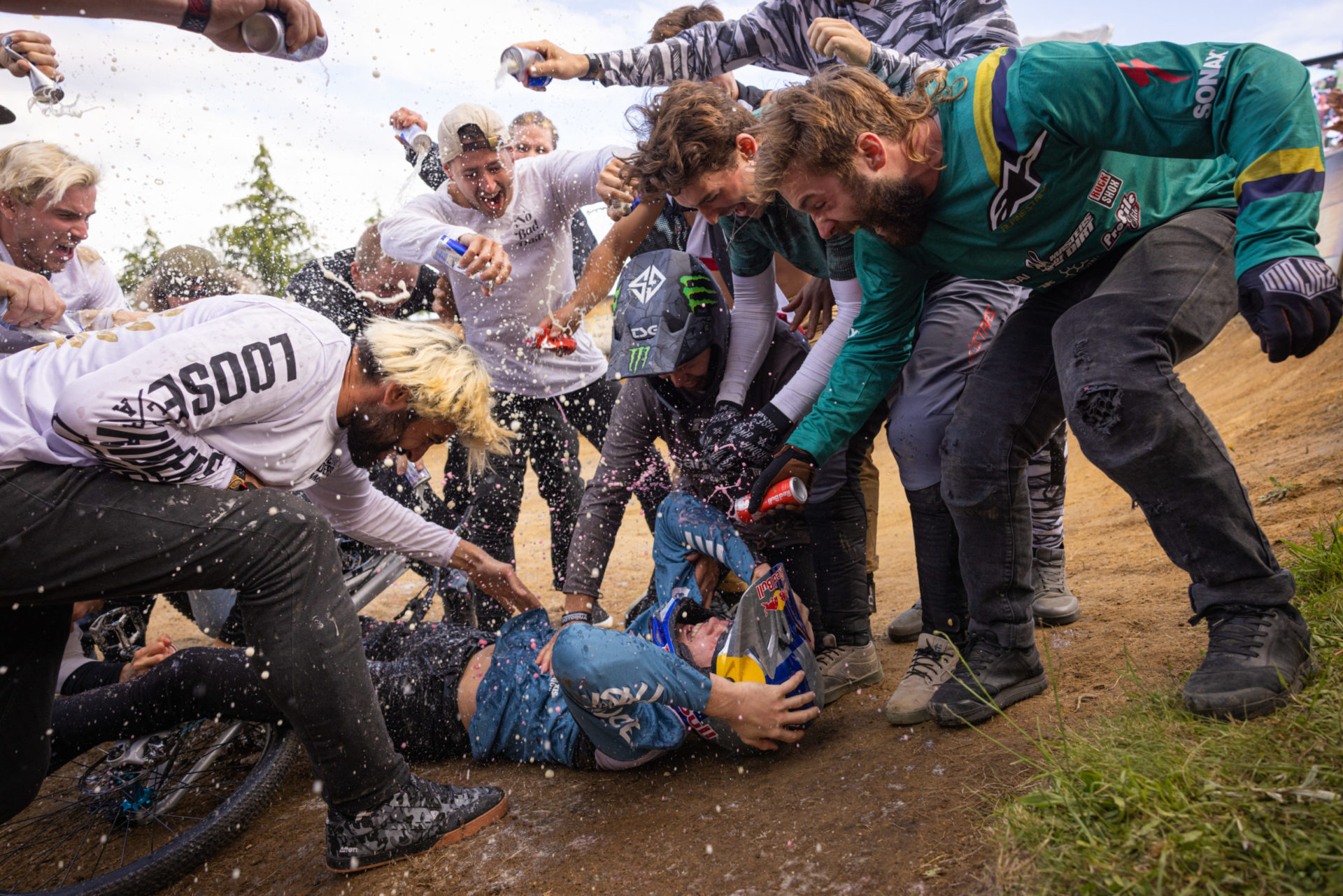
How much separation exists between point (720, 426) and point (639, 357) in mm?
367

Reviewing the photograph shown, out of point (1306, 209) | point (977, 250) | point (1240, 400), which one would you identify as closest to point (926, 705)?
point (977, 250)

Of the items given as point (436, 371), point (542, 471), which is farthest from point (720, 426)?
point (542, 471)

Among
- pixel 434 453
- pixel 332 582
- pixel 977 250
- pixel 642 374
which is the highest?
pixel 977 250

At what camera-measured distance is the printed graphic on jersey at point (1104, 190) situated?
1882mm

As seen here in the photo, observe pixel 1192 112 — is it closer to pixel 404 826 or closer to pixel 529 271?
pixel 404 826

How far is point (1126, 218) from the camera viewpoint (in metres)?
1.92

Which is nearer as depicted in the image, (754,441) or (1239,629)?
(1239,629)

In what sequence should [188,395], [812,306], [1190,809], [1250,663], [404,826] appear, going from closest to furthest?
[1190,809], [1250,663], [188,395], [404,826], [812,306]

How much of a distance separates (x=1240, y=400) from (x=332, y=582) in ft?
26.0

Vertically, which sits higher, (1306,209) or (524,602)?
(1306,209)

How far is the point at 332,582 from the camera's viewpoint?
1.99m

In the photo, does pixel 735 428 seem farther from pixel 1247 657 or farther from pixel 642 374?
pixel 1247 657

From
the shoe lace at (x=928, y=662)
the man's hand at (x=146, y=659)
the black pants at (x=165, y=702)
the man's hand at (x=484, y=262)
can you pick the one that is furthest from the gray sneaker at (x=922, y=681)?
the man's hand at (x=146, y=659)

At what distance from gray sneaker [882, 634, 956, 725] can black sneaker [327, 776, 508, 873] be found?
1.16 m
